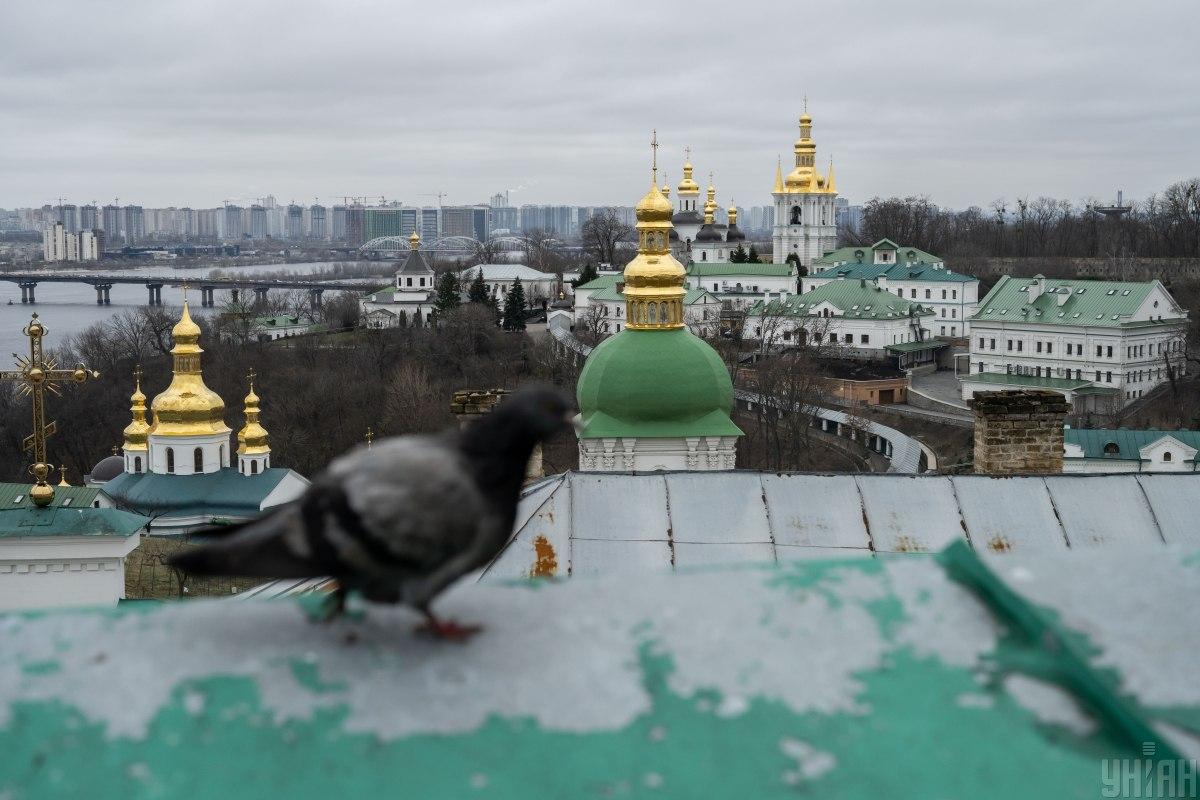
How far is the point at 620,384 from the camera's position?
19.1m

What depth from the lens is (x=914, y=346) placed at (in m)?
63.8

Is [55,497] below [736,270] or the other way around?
below

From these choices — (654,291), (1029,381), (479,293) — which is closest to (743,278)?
(479,293)

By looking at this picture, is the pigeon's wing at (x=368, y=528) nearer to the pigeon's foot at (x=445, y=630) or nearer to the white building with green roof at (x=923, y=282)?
the pigeon's foot at (x=445, y=630)

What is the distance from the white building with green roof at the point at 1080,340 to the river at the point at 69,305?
4430cm

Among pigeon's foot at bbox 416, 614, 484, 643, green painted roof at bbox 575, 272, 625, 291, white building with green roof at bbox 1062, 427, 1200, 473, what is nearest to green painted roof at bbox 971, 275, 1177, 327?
white building with green roof at bbox 1062, 427, 1200, 473

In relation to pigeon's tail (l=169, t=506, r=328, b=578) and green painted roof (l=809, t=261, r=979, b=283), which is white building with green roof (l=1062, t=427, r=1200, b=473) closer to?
pigeon's tail (l=169, t=506, r=328, b=578)

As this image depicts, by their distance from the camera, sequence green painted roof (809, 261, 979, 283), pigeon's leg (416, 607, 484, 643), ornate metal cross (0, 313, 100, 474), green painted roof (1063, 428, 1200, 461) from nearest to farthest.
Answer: pigeon's leg (416, 607, 484, 643), ornate metal cross (0, 313, 100, 474), green painted roof (1063, 428, 1200, 461), green painted roof (809, 261, 979, 283)

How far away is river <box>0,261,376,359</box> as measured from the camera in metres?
87.2

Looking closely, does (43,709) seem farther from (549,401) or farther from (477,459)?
(549,401)

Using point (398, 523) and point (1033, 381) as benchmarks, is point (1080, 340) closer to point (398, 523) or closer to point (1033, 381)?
point (1033, 381)

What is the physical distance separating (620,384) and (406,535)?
16.7 metres

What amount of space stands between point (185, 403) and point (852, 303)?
38116mm

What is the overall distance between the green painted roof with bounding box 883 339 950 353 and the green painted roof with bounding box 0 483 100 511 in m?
45.9
